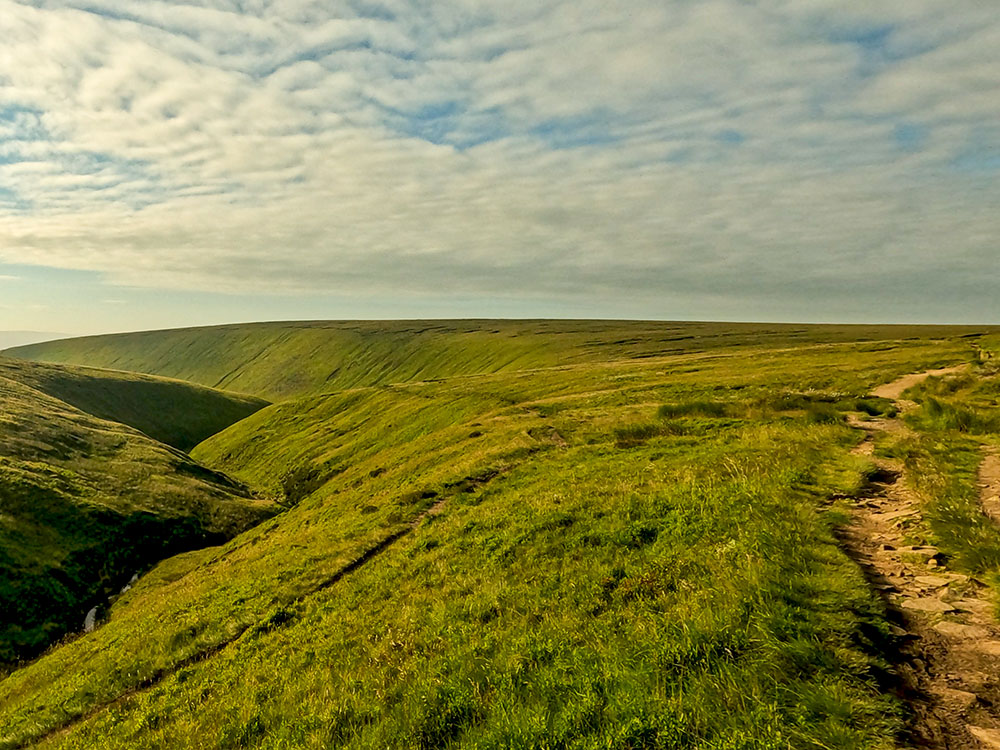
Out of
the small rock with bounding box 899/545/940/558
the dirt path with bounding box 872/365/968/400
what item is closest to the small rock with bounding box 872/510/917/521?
the small rock with bounding box 899/545/940/558

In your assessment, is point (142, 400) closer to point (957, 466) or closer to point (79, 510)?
point (79, 510)

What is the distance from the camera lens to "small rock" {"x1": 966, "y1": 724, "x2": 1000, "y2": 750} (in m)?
6.19

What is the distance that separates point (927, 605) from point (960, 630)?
30.2 inches

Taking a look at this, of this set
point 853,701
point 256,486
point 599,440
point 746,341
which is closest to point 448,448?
point 599,440

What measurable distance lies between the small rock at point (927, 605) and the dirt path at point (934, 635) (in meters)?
0.01

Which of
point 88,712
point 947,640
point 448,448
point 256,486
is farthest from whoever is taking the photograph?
point 256,486

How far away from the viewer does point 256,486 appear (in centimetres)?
8719

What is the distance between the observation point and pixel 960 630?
823cm

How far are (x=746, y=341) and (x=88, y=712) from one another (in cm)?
18918

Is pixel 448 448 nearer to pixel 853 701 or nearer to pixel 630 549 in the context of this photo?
pixel 630 549

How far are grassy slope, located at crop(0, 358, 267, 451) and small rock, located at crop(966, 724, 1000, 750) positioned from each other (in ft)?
505

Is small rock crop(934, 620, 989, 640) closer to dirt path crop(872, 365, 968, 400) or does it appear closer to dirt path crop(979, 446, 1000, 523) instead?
dirt path crop(979, 446, 1000, 523)

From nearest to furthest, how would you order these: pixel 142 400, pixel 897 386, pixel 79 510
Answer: pixel 897 386, pixel 79 510, pixel 142 400

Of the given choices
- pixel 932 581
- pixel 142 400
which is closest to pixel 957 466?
pixel 932 581
